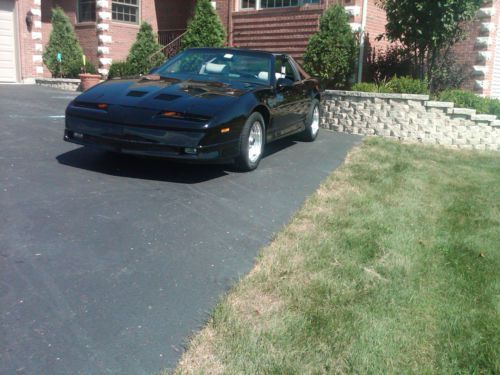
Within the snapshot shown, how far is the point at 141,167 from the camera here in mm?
6289

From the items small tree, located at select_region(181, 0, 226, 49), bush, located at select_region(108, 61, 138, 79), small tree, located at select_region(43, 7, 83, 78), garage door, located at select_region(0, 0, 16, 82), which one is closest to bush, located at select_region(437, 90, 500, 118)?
small tree, located at select_region(181, 0, 226, 49)

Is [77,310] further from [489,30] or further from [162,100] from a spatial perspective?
[489,30]

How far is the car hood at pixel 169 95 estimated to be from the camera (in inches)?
228

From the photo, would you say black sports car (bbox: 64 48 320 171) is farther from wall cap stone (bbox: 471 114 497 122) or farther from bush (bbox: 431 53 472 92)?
bush (bbox: 431 53 472 92)

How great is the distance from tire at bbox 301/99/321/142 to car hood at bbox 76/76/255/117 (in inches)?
101

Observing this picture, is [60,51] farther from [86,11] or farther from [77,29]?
[86,11]

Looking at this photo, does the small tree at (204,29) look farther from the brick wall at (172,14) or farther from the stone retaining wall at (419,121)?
the stone retaining wall at (419,121)

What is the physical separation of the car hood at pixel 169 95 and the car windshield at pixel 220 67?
51 centimetres

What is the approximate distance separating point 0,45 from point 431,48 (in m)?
12.3

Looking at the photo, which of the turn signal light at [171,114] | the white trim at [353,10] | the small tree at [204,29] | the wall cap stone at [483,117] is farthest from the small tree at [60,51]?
the turn signal light at [171,114]

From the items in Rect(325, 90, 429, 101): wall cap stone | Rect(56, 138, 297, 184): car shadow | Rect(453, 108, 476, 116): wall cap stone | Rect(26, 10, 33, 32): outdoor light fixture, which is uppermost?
Rect(26, 10, 33, 32): outdoor light fixture

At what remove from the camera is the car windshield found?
7.34 meters

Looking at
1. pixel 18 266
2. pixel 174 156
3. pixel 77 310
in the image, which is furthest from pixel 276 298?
pixel 174 156

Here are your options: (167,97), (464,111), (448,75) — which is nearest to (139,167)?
(167,97)
